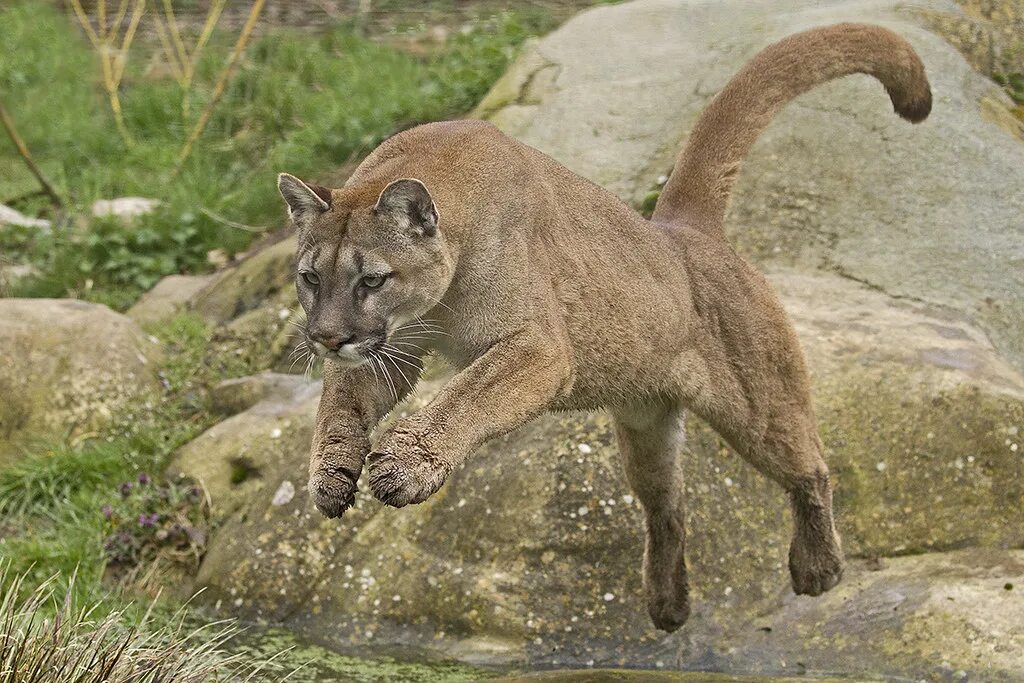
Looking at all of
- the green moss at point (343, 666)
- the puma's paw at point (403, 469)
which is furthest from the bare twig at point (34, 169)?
the puma's paw at point (403, 469)

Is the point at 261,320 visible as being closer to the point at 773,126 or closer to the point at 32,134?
the point at 773,126

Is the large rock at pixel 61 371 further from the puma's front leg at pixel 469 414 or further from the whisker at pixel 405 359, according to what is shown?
the puma's front leg at pixel 469 414

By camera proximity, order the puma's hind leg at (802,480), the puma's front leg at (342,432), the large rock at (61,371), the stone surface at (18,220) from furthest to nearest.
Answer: the stone surface at (18,220) < the large rock at (61,371) < the puma's hind leg at (802,480) < the puma's front leg at (342,432)

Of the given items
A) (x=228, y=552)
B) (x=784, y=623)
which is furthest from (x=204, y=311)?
(x=784, y=623)

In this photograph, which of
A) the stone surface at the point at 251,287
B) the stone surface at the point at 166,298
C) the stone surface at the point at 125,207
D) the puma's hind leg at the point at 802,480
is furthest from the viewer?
the stone surface at the point at 125,207

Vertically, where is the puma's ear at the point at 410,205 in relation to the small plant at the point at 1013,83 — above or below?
above

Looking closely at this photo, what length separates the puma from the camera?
4.66 meters

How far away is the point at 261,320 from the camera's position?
374 inches

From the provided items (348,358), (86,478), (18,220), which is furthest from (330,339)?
(18,220)

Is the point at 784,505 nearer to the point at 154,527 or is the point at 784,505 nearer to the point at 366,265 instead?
the point at 366,265

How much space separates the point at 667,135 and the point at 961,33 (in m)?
2.48

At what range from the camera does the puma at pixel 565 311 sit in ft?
15.3

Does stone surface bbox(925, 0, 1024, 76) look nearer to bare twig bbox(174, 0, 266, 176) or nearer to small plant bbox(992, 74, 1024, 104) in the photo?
small plant bbox(992, 74, 1024, 104)

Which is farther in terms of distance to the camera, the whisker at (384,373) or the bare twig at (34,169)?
the bare twig at (34,169)
